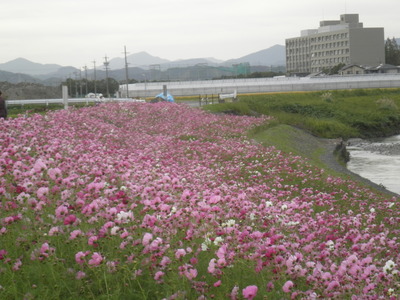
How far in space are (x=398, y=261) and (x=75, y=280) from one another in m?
3.27

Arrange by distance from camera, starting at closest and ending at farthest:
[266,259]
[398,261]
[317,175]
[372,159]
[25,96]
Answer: [266,259], [398,261], [317,175], [372,159], [25,96]

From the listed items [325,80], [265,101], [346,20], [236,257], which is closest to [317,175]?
[236,257]

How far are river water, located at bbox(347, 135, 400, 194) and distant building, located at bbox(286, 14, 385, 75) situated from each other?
298 ft

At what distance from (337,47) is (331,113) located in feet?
330

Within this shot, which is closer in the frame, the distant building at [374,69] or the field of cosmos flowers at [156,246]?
the field of cosmos flowers at [156,246]

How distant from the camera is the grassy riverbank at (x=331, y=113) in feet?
136

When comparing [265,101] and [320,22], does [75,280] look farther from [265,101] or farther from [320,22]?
[320,22]

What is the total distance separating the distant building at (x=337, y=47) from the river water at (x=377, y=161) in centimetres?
9071

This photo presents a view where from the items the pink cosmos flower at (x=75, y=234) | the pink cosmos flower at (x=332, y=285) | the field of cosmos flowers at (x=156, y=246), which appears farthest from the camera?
the pink cosmos flower at (x=75, y=234)

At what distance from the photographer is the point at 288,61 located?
176m

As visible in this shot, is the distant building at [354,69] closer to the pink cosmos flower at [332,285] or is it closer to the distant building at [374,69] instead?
the distant building at [374,69]

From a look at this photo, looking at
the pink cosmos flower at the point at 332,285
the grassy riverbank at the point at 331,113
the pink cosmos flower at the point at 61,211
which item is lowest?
the grassy riverbank at the point at 331,113

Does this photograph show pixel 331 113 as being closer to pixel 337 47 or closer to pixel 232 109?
pixel 232 109

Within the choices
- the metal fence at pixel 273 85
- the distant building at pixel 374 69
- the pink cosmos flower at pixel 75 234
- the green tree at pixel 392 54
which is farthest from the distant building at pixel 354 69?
the pink cosmos flower at pixel 75 234
